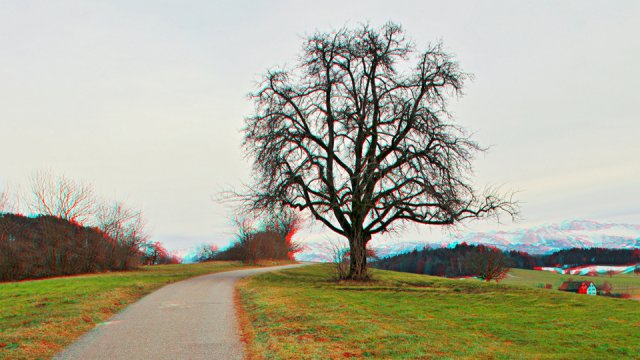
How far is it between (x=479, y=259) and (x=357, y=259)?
16297 millimetres

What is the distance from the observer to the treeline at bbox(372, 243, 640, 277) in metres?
35.0

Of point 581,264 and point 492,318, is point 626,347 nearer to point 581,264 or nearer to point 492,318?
point 492,318

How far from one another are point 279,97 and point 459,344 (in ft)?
60.3

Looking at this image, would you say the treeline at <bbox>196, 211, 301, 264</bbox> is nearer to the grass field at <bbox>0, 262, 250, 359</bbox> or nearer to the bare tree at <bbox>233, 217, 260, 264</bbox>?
the bare tree at <bbox>233, 217, 260, 264</bbox>

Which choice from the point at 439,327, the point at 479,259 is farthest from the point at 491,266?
the point at 439,327

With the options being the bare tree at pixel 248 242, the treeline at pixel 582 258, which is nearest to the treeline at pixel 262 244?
the bare tree at pixel 248 242

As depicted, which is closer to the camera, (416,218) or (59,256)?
(416,218)

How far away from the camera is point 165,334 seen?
882cm

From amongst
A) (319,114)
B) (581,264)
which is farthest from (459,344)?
(581,264)

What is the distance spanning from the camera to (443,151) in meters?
22.4

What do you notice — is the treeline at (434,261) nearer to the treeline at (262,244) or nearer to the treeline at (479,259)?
the treeline at (479,259)

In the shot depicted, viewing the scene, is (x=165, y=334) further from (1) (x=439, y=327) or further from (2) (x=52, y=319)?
(1) (x=439, y=327)

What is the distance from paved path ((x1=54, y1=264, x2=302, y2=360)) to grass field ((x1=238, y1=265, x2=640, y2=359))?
63 centimetres

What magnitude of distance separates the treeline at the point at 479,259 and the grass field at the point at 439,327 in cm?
1539
